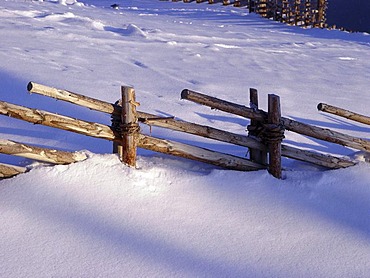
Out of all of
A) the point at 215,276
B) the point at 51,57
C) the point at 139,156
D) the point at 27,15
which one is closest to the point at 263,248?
the point at 215,276

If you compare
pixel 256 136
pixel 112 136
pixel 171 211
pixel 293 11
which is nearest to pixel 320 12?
pixel 293 11

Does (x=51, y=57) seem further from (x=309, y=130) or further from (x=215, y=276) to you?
(x=215, y=276)

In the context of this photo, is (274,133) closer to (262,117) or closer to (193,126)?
(262,117)

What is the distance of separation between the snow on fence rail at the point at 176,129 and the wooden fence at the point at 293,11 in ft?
51.6

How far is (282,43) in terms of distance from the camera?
12805 millimetres

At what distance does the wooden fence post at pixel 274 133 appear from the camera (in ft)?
11.3

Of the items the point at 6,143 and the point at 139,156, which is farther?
the point at 139,156

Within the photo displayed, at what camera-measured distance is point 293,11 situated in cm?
1902

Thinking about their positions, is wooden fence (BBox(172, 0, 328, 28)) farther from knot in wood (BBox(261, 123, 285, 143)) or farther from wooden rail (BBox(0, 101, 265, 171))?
wooden rail (BBox(0, 101, 265, 171))

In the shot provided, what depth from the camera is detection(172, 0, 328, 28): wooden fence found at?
747 inches

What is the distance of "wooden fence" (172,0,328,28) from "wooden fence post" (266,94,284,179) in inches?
641

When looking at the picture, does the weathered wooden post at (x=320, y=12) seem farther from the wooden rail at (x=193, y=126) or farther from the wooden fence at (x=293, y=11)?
the wooden rail at (x=193, y=126)

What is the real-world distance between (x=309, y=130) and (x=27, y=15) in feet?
31.2

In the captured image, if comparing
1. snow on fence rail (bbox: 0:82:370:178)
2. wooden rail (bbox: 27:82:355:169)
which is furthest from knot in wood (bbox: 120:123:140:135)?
wooden rail (bbox: 27:82:355:169)
